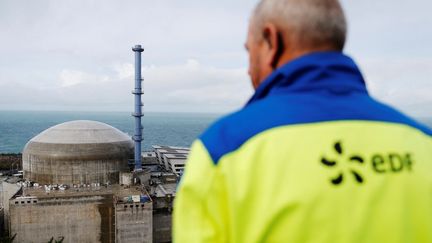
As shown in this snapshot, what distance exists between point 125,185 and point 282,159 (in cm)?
4166

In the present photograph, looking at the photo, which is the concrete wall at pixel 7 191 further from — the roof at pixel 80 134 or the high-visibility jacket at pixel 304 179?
the high-visibility jacket at pixel 304 179

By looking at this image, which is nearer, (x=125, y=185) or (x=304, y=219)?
(x=304, y=219)

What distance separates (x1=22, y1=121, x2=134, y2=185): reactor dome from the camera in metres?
41.1

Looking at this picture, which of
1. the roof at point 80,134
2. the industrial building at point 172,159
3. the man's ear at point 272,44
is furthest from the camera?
the industrial building at point 172,159

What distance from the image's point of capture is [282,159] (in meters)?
2.03

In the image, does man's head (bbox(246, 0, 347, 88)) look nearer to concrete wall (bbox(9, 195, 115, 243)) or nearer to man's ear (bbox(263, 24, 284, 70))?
man's ear (bbox(263, 24, 284, 70))

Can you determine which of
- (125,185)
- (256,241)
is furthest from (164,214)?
(256,241)

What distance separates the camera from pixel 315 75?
2248 mm

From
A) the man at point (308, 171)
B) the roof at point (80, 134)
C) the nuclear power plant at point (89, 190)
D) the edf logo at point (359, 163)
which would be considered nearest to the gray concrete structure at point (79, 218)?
the nuclear power plant at point (89, 190)

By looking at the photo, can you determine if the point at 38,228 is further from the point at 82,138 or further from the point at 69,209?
the point at 82,138

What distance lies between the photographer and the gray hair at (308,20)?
2.31 m

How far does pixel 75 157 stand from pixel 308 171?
42.3 meters

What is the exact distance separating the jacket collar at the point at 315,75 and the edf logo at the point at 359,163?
364 millimetres

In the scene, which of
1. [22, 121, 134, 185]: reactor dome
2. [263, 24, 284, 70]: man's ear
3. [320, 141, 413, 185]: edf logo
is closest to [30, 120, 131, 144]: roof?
[22, 121, 134, 185]: reactor dome
